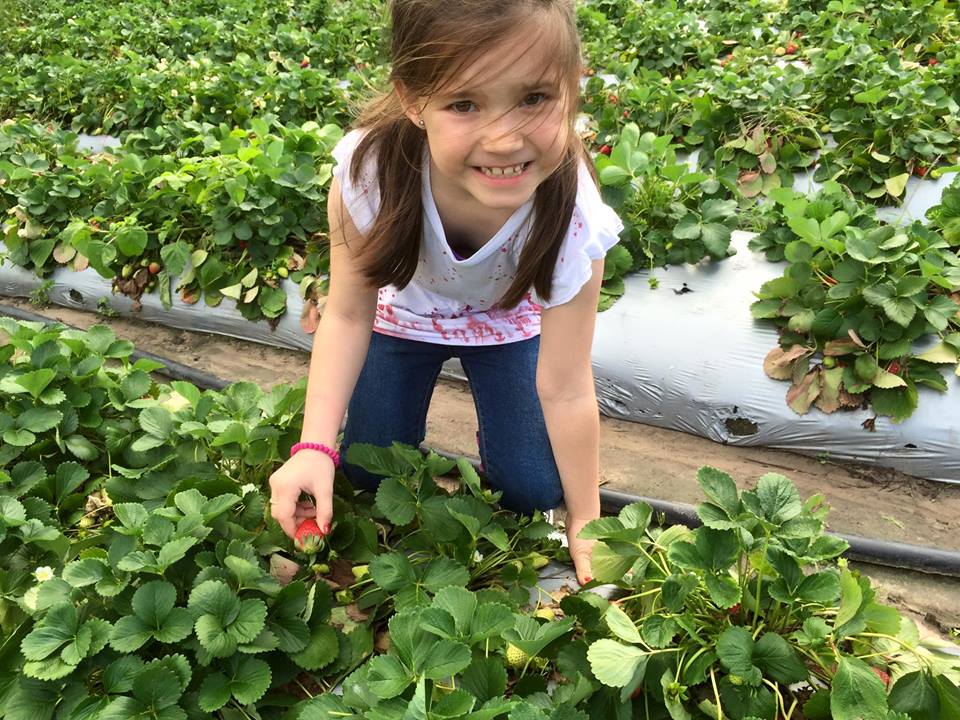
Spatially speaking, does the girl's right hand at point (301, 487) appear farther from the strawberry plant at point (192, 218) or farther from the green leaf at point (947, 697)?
the strawberry plant at point (192, 218)

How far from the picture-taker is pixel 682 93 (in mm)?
4043

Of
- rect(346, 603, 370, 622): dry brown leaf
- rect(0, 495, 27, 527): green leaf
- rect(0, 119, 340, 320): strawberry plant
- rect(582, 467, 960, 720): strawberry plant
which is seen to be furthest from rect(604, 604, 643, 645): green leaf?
rect(0, 119, 340, 320): strawberry plant

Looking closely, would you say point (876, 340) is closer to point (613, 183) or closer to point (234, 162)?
point (613, 183)

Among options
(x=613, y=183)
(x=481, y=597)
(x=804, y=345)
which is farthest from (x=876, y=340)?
(x=481, y=597)

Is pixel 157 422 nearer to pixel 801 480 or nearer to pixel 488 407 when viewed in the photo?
pixel 488 407

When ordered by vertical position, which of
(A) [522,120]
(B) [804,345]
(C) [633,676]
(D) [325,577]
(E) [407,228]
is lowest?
(D) [325,577]

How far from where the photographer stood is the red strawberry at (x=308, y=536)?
165cm

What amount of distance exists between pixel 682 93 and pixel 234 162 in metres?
2.17

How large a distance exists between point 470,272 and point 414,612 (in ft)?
2.51

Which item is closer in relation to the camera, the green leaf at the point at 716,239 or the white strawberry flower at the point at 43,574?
the white strawberry flower at the point at 43,574

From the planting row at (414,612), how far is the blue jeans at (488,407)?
0.39ft

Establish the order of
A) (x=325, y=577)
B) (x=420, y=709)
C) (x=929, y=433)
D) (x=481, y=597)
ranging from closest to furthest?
(x=420, y=709)
(x=481, y=597)
(x=325, y=577)
(x=929, y=433)

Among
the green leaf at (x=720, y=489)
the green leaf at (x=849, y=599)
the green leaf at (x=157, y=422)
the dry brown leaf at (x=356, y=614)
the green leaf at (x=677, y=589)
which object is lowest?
the dry brown leaf at (x=356, y=614)

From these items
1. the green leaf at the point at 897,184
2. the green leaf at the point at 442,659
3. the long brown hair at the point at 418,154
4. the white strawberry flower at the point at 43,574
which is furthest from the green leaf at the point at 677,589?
the green leaf at the point at 897,184
